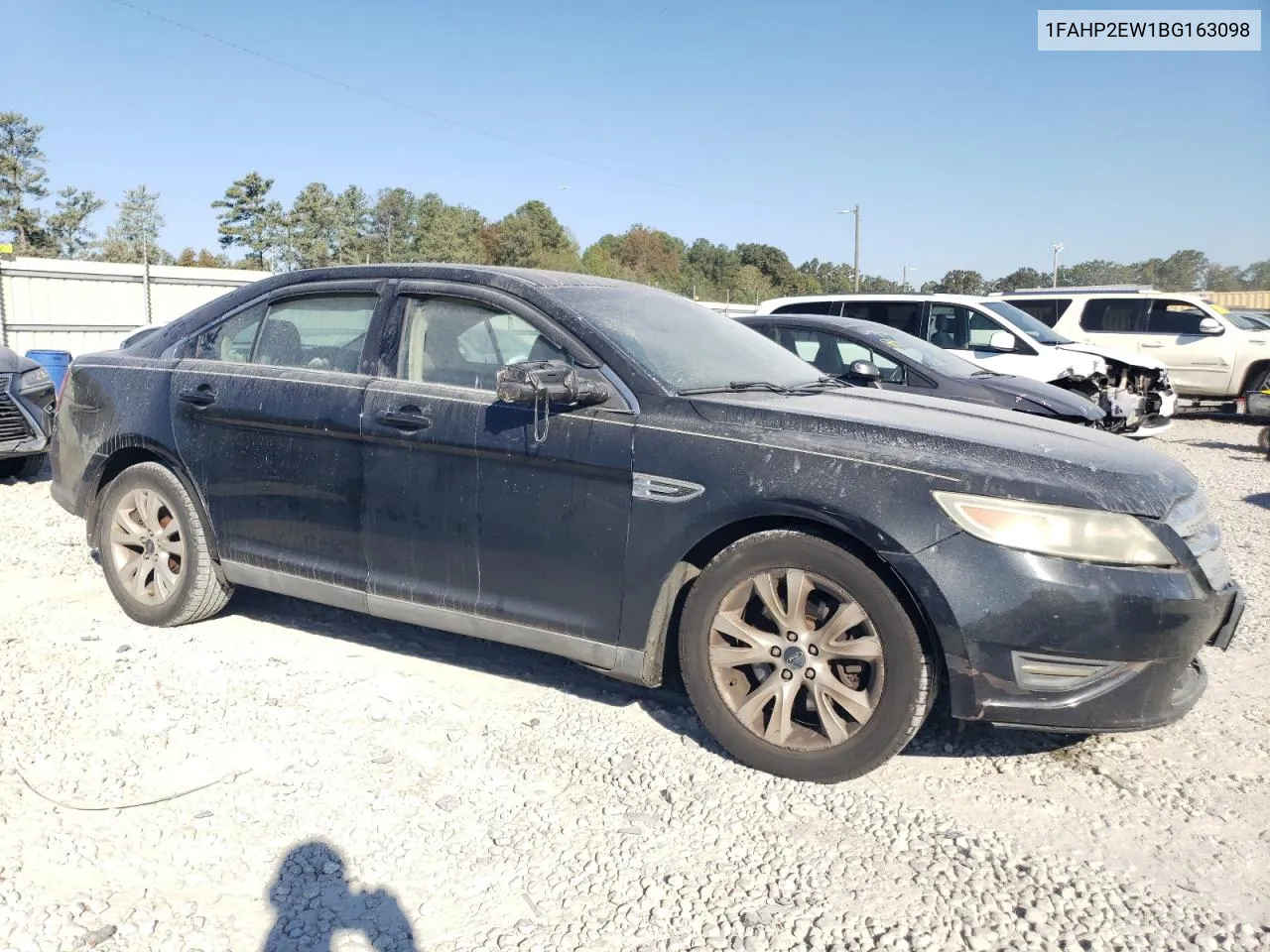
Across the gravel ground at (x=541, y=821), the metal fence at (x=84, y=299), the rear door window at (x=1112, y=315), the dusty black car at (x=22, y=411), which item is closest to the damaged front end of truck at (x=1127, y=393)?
the rear door window at (x=1112, y=315)

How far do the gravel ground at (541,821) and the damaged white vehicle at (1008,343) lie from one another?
675 cm

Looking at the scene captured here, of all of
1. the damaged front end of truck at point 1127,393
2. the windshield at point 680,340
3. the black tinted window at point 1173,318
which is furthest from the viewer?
the black tinted window at point 1173,318

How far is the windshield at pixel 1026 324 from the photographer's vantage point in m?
11.3

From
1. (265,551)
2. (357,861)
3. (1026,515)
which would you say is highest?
(1026,515)

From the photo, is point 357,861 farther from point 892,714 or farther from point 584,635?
point 892,714

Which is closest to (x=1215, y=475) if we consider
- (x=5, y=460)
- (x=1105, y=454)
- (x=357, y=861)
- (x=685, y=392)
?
(x=1105, y=454)

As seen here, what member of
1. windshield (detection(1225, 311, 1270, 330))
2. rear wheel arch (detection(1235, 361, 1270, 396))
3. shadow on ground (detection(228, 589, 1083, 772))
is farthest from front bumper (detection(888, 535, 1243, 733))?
windshield (detection(1225, 311, 1270, 330))

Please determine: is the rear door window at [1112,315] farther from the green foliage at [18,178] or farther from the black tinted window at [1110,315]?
the green foliage at [18,178]

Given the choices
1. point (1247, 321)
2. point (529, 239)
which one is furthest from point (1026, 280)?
point (1247, 321)

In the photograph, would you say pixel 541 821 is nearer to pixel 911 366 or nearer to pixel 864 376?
pixel 864 376

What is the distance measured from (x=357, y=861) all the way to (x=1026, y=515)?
2.17 metres

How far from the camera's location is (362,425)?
401cm

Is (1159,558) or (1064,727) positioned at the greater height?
(1159,558)

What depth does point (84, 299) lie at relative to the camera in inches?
696
